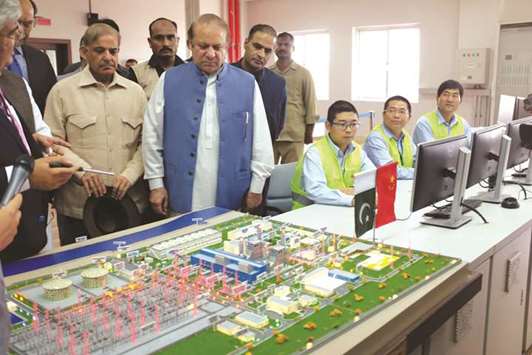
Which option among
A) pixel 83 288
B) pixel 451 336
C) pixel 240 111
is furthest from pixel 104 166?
pixel 451 336

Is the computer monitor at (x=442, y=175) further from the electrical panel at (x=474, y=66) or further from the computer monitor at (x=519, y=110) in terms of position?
the electrical panel at (x=474, y=66)

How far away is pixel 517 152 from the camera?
3.33 metres

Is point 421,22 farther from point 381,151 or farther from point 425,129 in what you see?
point 381,151

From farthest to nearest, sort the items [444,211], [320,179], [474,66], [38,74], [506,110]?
1. [474,66]
2. [506,110]
3. [320,179]
4. [38,74]
5. [444,211]

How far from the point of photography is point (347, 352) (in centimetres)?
124

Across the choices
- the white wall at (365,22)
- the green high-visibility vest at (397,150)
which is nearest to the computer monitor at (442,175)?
the green high-visibility vest at (397,150)

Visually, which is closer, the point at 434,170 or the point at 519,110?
the point at 434,170

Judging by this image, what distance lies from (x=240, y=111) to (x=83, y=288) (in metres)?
1.27

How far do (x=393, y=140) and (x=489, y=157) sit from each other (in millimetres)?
965

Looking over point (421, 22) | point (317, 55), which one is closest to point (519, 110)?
point (421, 22)

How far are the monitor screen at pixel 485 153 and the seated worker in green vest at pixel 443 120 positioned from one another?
4.11 ft

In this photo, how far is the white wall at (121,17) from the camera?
761cm

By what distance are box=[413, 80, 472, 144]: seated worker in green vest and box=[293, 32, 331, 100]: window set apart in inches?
214

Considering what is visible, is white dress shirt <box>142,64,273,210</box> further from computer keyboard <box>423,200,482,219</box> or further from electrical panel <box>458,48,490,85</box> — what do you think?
electrical panel <box>458,48,490,85</box>
